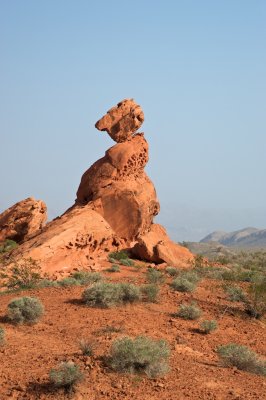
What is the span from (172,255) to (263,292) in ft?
31.3

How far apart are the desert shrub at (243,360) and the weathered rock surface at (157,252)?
13.1m

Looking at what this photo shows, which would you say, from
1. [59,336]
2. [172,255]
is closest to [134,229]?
[172,255]

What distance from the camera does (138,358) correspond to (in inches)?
287

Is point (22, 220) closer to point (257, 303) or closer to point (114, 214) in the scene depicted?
point (114, 214)

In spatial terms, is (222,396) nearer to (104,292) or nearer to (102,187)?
(104,292)

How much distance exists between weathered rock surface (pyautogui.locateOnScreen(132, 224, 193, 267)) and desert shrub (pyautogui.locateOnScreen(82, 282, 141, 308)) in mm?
9897

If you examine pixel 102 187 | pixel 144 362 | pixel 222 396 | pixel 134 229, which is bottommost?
pixel 222 396

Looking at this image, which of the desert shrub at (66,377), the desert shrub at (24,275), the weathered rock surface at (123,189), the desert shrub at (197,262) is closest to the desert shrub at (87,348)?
the desert shrub at (66,377)

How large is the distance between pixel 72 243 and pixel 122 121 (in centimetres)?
721

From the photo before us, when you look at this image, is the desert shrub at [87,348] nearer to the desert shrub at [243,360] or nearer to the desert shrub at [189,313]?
the desert shrub at [243,360]

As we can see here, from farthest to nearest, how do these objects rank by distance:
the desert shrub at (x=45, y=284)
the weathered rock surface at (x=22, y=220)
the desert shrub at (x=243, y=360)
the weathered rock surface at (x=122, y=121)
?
the weathered rock surface at (x=22, y=220), the weathered rock surface at (x=122, y=121), the desert shrub at (x=45, y=284), the desert shrub at (x=243, y=360)

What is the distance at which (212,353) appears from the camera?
30.5 ft

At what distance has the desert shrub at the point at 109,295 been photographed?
11.5m

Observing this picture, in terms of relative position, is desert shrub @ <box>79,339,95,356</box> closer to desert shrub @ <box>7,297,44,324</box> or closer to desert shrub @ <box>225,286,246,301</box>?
desert shrub @ <box>7,297,44,324</box>
